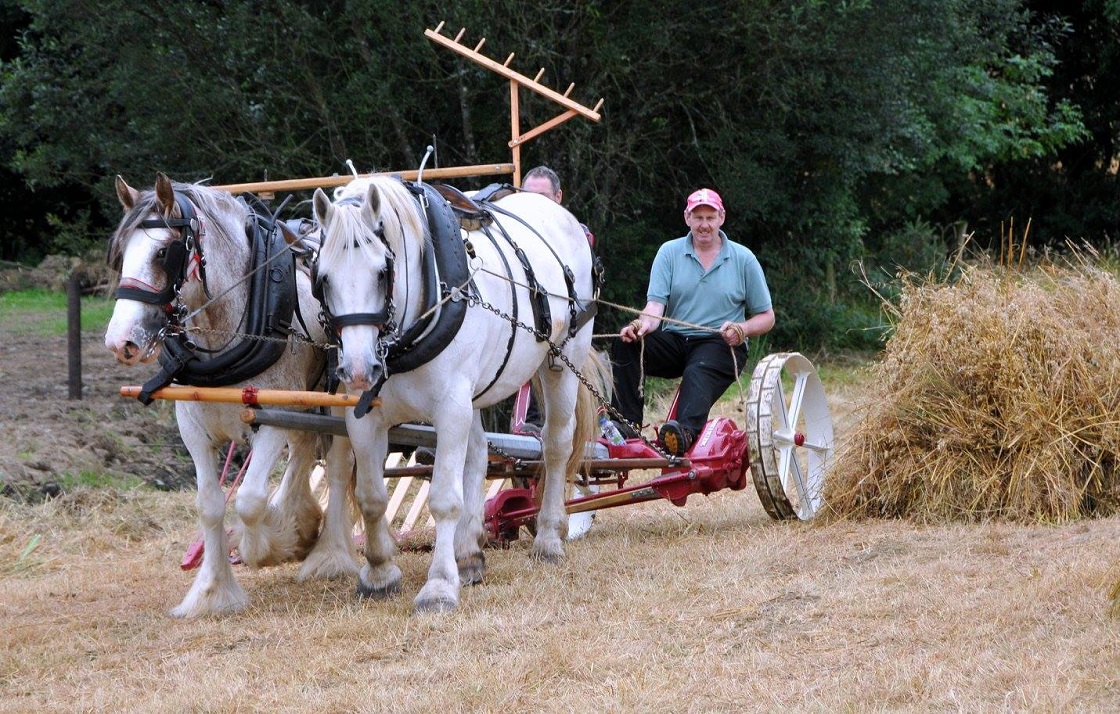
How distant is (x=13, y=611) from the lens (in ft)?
17.6

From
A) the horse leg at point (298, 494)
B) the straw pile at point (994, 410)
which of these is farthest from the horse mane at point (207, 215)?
the straw pile at point (994, 410)

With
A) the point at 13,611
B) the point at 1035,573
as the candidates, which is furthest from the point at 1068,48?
the point at 13,611

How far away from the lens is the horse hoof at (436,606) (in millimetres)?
4816

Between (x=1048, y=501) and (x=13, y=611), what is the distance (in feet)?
14.3

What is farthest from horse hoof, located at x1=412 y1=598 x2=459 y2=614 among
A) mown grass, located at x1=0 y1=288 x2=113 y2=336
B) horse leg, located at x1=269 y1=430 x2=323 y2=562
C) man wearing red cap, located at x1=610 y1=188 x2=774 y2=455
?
mown grass, located at x1=0 y1=288 x2=113 y2=336

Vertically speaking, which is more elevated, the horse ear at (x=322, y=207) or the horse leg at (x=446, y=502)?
the horse ear at (x=322, y=207)

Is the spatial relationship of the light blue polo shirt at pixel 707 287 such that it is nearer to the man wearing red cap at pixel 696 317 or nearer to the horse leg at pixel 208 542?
the man wearing red cap at pixel 696 317

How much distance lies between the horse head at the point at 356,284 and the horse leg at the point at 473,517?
105 centimetres

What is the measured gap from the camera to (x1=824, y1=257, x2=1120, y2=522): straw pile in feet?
19.2

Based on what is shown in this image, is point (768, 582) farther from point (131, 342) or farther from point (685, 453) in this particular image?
point (131, 342)

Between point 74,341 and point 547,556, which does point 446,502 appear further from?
point 74,341

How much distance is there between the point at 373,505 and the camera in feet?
17.0

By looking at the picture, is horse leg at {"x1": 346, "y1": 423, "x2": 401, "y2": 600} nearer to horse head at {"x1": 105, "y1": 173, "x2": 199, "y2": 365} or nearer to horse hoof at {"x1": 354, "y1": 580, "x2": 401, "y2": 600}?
horse hoof at {"x1": 354, "y1": 580, "x2": 401, "y2": 600}

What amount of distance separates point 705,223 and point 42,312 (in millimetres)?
10879
